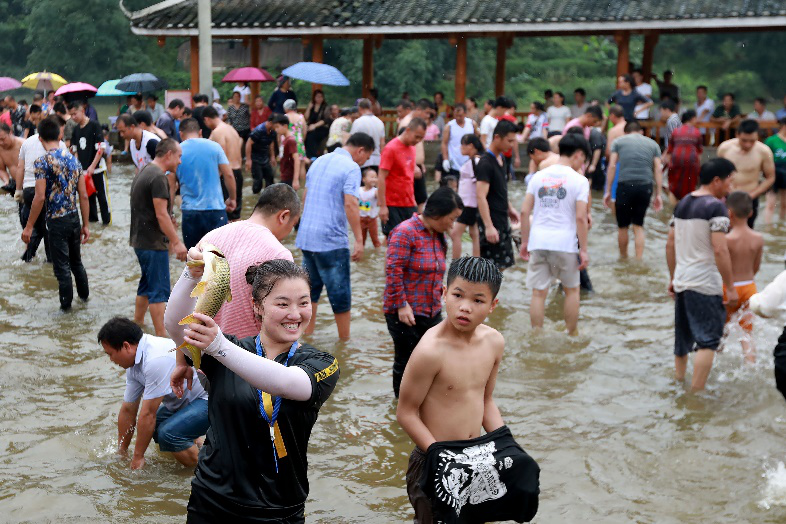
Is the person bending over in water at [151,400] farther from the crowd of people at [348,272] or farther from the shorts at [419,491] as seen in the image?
the shorts at [419,491]

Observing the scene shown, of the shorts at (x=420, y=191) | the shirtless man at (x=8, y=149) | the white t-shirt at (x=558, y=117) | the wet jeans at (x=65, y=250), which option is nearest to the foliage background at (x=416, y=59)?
the white t-shirt at (x=558, y=117)

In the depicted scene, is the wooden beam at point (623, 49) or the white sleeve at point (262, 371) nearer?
the white sleeve at point (262, 371)

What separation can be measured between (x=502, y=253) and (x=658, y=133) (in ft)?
35.5

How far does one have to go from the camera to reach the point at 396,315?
6.30 meters

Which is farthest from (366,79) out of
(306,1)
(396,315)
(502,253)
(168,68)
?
(168,68)

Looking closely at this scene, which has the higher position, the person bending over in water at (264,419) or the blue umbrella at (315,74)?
the blue umbrella at (315,74)

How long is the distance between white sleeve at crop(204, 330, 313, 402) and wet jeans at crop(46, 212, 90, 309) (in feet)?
21.1

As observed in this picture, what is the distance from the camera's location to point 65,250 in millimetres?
8977

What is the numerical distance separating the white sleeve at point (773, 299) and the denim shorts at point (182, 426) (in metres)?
2.95

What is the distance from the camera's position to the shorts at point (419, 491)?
3.95 metres

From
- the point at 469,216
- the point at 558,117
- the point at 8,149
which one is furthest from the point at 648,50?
the point at 8,149

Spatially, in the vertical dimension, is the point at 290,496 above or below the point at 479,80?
below

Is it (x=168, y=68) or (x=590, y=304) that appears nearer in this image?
(x=590, y=304)

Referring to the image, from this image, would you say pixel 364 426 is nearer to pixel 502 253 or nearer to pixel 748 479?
pixel 748 479
